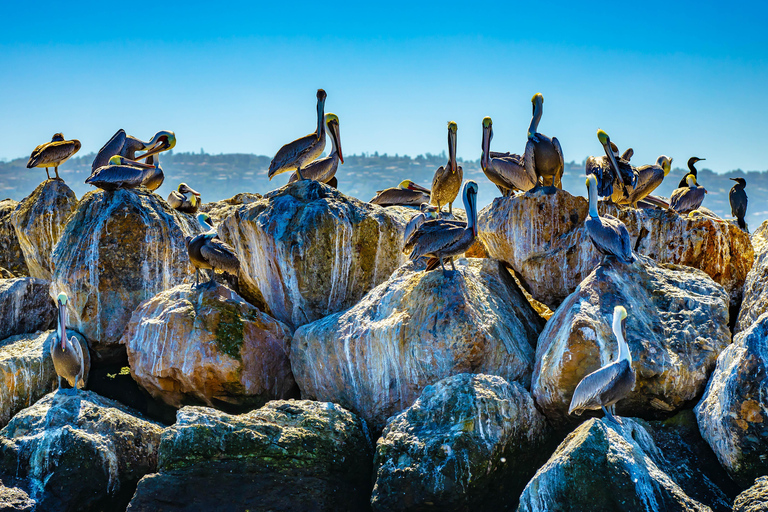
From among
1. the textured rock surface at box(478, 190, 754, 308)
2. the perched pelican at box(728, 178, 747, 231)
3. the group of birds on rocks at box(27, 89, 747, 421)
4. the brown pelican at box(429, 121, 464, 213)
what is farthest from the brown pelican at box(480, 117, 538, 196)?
the perched pelican at box(728, 178, 747, 231)

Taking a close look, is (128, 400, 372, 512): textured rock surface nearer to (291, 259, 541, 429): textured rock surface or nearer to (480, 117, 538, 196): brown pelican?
(291, 259, 541, 429): textured rock surface

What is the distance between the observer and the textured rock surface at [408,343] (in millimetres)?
8125

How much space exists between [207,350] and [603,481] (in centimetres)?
492

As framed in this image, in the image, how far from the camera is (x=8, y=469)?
758 cm

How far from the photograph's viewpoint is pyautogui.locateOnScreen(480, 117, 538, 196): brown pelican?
34.4 feet

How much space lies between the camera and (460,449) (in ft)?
22.1

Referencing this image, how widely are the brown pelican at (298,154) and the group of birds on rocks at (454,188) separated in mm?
16

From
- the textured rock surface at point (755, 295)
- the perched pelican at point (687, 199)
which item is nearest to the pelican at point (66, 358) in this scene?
the textured rock surface at point (755, 295)

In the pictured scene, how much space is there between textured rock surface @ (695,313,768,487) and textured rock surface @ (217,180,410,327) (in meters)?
4.91

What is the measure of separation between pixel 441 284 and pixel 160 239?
14.8ft

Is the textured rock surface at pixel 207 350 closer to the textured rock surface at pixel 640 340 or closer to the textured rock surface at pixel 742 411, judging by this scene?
the textured rock surface at pixel 640 340

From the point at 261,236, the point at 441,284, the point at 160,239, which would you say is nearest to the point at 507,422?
the point at 441,284

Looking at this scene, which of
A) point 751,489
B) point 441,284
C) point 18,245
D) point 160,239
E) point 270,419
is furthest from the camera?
point 18,245

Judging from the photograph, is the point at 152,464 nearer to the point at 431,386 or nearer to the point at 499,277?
the point at 431,386
